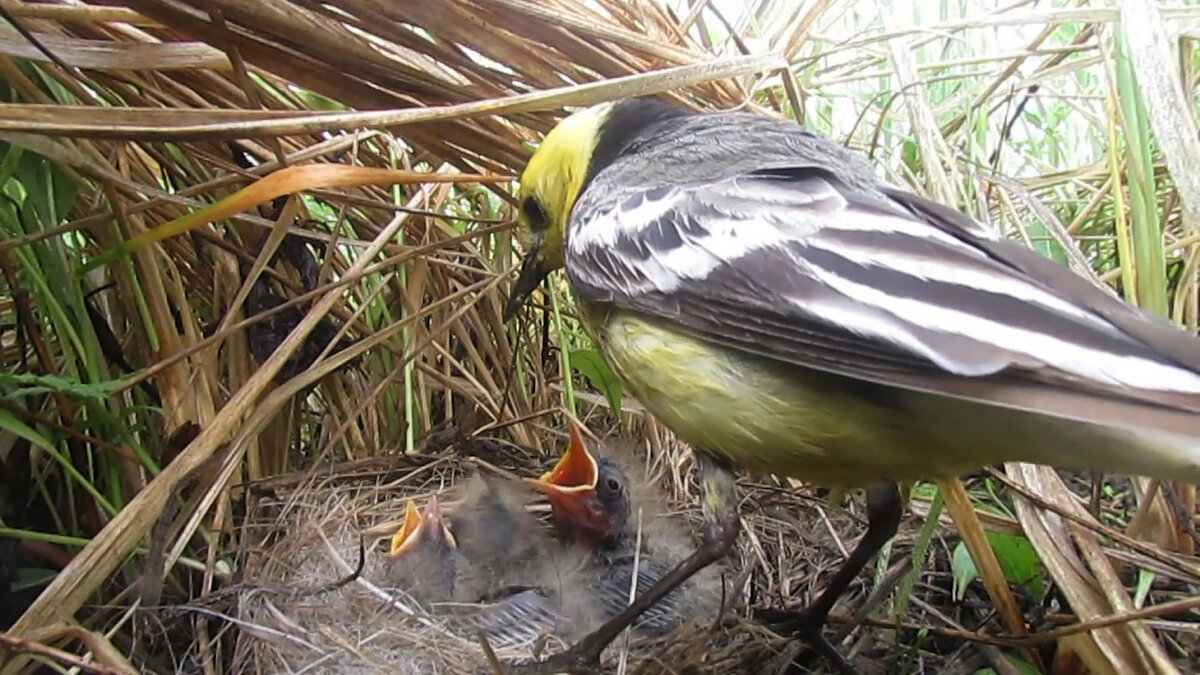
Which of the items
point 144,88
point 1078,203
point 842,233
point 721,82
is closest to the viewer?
point 842,233

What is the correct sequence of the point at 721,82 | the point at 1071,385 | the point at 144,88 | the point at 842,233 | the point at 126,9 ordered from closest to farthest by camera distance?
the point at 1071,385 < the point at 842,233 < the point at 126,9 < the point at 144,88 < the point at 721,82

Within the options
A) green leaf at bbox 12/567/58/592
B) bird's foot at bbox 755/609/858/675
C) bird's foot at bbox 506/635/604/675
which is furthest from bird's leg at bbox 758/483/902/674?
green leaf at bbox 12/567/58/592

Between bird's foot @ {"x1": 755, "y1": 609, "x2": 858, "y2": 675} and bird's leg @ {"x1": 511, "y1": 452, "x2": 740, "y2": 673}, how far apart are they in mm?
179

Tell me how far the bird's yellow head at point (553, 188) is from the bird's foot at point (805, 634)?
578mm

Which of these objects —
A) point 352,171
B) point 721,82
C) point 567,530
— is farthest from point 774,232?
point 567,530

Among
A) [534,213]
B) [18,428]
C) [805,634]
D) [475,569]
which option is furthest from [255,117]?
[805,634]

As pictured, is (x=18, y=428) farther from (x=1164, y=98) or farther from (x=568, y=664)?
(x=1164, y=98)

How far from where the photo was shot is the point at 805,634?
4.12 ft

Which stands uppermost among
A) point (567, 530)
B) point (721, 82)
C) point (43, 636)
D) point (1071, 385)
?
point (721, 82)

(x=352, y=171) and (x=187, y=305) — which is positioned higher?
(x=352, y=171)

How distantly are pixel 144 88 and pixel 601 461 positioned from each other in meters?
0.86

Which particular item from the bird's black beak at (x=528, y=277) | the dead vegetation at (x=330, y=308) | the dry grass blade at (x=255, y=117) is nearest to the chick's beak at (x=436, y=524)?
the dead vegetation at (x=330, y=308)

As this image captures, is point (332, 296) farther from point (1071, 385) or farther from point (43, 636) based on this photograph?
point (1071, 385)

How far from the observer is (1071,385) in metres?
0.76
